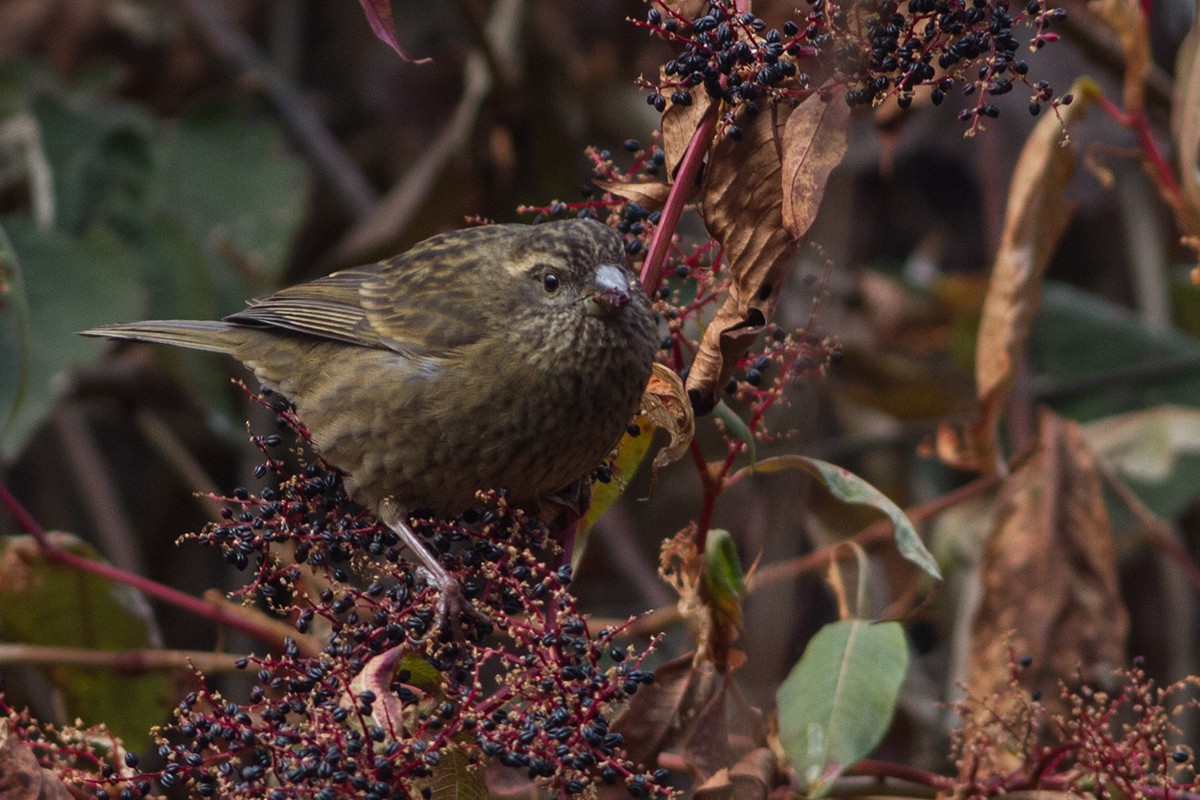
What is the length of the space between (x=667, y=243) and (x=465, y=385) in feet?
2.26

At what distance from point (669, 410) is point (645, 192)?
13.8 inches

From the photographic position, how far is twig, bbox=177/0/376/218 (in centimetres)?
545

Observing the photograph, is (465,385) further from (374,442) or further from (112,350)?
(112,350)

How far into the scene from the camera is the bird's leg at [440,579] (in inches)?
89.0

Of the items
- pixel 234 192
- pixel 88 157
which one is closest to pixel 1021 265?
pixel 234 192

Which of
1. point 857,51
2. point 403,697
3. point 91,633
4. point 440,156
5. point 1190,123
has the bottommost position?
point 91,633

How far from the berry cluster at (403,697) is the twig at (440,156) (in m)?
2.57

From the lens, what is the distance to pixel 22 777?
6.83ft

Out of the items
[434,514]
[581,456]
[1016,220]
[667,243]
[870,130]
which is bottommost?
[434,514]

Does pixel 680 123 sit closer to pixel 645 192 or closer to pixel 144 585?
pixel 645 192

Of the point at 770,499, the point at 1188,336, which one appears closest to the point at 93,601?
the point at 770,499

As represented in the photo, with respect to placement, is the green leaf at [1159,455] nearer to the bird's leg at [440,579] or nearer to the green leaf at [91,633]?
the bird's leg at [440,579]

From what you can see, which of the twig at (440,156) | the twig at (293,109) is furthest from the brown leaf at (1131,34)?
the twig at (293,109)

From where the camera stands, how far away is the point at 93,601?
328cm
